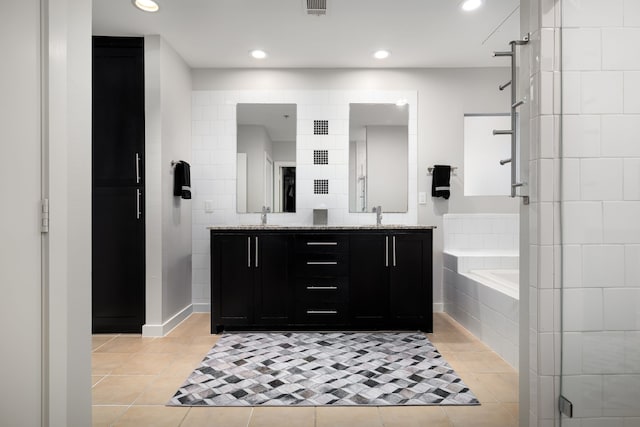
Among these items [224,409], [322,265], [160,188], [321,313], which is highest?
[160,188]

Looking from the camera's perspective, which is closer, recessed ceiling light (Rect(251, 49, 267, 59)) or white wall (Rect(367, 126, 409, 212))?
recessed ceiling light (Rect(251, 49, 267, 59))

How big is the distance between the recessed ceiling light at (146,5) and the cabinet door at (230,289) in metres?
1.85

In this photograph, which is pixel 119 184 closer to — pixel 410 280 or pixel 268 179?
pixel 268 179

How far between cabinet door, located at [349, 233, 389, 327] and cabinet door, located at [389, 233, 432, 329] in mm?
68

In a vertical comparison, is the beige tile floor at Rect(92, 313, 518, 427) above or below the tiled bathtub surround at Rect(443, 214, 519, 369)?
below

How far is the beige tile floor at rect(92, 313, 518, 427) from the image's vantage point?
178cm

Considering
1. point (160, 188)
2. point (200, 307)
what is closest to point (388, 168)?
point (160, 188)

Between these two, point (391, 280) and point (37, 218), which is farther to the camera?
point (391, 280)

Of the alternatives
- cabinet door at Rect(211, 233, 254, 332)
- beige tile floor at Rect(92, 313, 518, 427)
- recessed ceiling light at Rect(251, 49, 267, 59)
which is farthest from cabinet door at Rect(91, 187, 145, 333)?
recessed ceiling light at Rect(251, 49, 267, 59)

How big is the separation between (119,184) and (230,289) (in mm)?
1305

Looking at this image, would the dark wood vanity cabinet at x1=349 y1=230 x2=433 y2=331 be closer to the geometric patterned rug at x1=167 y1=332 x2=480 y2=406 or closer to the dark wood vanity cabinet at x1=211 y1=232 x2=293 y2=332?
the geometric patterned rug at x1=167 y1=332 x2=480 y2=406

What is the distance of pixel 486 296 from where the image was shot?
9.19 feet

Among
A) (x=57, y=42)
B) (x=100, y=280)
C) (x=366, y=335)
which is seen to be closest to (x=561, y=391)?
(x=366, y=335)

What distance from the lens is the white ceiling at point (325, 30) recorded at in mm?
2701
